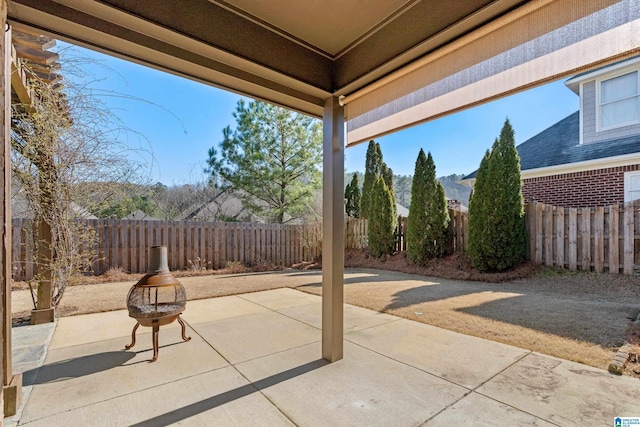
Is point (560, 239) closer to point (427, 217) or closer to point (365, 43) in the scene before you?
point (427, 217)

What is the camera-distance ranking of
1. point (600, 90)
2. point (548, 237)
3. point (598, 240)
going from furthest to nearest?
point (600, 90)
point (548, 237)
point (598, 240)

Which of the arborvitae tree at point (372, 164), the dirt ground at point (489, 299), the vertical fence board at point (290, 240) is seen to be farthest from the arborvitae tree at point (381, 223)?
the arborvitae tree at point (372, 164)

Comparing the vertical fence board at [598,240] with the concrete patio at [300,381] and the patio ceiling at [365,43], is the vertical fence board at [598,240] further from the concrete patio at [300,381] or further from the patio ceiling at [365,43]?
the patio ceiling at [365,43]

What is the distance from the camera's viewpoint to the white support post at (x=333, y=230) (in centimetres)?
284

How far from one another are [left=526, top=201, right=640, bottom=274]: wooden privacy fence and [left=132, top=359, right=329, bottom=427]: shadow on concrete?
21.7 ft

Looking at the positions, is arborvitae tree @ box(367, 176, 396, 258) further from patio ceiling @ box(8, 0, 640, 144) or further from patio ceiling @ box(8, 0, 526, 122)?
patio ceiling @ box(8, 0, 526, 122)

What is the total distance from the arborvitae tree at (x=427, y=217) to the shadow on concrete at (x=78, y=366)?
7449mm

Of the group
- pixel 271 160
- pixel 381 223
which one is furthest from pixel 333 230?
pixel 271 160

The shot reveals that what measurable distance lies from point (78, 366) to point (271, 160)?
10.1 m

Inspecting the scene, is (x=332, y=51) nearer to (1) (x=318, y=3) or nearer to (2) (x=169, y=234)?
(1) (x=318, y=3)

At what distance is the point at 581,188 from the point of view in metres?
7.94

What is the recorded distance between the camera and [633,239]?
5.96m

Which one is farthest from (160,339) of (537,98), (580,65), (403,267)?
(537,98)

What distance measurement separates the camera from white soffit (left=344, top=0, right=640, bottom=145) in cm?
148
